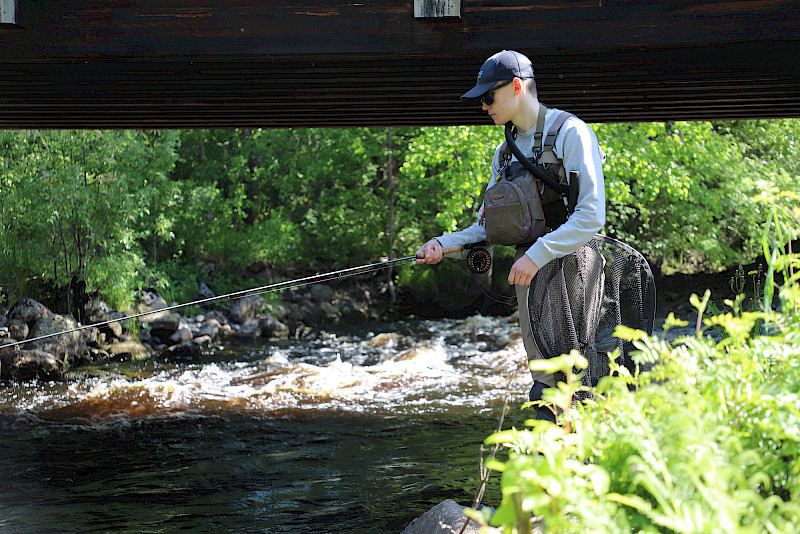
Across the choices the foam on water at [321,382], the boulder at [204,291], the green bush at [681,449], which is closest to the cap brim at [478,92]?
the green bush at [681,449]

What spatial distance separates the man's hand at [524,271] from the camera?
10.4ft

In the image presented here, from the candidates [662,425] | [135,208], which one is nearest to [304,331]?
[135,208]

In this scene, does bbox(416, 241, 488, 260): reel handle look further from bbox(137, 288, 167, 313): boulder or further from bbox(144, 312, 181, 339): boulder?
bbox(137, 288, 167, 313): boulder

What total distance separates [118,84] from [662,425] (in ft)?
21.5

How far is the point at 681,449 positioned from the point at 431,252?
2538 millimetres

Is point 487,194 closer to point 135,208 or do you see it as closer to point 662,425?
point 662,425

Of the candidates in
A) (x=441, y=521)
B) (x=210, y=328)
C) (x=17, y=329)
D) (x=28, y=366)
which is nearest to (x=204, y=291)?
(x=210, y=328)

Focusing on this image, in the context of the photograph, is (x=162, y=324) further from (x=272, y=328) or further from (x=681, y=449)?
(x=681, y=449)

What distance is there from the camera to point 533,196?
339cm

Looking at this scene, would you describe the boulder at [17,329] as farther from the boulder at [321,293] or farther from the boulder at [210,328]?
the boulder at [321,293]

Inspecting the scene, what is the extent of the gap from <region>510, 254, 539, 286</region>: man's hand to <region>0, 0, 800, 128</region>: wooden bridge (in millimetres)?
2426

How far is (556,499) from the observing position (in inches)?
45.4

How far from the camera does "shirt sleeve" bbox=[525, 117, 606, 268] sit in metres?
3.18

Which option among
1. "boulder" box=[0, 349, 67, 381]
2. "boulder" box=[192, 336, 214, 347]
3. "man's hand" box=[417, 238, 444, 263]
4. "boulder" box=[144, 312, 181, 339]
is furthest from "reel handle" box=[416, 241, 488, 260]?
"boulder" box=[144, 312, 181, 339]
